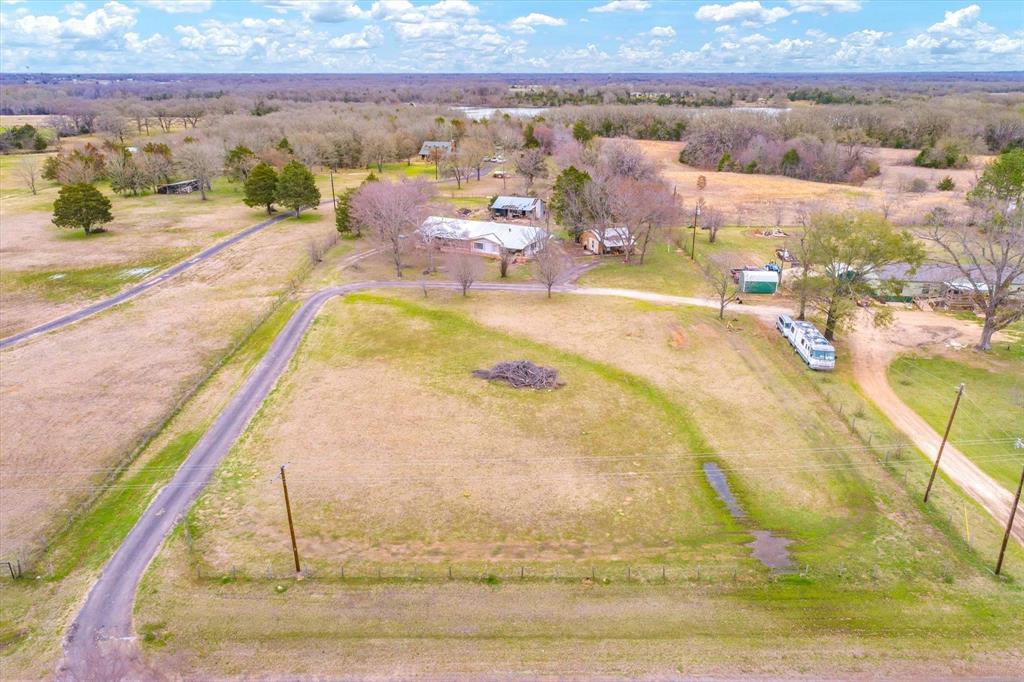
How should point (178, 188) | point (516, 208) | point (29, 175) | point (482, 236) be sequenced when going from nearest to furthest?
point (482, 236) → point (516, 208) → point (29, 175) → point (178, 188)

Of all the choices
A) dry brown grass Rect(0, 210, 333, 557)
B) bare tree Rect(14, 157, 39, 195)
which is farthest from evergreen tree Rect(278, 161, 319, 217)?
bare tree Rect(14, 157, 39, 195)

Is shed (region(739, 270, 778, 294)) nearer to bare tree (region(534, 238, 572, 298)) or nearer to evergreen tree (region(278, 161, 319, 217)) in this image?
Answer: bare tree (region(534, 238, 572, 298))

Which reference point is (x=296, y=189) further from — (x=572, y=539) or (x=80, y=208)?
(x=572, y=539)

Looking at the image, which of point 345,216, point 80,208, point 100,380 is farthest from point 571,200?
point 80,208

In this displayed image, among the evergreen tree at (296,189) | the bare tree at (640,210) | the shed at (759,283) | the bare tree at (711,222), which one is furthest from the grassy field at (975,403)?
the evergreen tree at (296,189)

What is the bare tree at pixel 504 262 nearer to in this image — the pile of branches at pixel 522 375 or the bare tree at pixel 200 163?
the pile of branches at pixel 522 375

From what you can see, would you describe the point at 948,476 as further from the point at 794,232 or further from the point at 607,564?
the point at 794,232

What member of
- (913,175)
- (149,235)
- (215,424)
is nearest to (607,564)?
(215,424)
